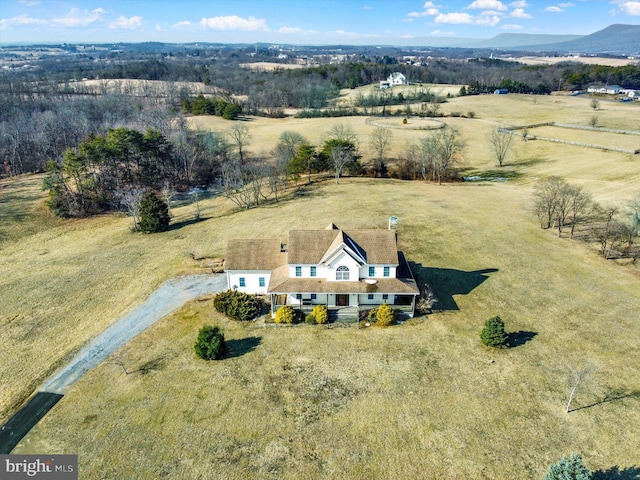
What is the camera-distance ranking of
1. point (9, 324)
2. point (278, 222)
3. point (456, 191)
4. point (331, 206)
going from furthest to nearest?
1. point (456, 191)
2. point (331, 206)
3. point (278, 222)
4. point (9, 324)

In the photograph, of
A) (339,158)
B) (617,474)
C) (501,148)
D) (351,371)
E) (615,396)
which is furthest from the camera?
(501,148)

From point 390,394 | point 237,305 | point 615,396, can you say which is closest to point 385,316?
point 390,394

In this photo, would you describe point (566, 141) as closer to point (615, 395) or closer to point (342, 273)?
point (342, 273)

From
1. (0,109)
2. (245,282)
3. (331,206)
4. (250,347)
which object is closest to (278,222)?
(331,206)

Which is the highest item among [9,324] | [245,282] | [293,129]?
[293,129]

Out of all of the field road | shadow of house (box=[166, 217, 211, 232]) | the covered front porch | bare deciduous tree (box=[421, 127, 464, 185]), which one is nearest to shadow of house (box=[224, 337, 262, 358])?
the covered front porch

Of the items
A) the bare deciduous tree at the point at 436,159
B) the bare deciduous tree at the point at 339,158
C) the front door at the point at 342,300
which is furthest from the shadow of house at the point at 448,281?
the bare deciduous tree at the point at 436,159

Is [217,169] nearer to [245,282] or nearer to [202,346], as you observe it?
[245,282]

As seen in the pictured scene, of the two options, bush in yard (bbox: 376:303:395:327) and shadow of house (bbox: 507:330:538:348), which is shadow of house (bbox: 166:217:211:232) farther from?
shadow of house (bbox: 507:330:538:348)
